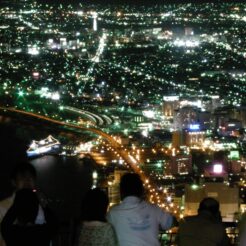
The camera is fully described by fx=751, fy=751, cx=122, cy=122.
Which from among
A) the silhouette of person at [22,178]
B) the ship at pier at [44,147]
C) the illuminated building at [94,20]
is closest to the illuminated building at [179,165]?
the ship at pier at [44,147]

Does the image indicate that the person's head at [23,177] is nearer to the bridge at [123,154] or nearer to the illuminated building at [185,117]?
the bridge at [123,154]

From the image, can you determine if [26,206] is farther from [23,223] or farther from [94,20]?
[94,20]

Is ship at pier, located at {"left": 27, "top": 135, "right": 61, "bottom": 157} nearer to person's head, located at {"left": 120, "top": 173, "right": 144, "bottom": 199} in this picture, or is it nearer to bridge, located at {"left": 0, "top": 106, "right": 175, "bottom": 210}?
bridge, located at {"left": 0, "top": 106, "right": 175, "bottom": 210}

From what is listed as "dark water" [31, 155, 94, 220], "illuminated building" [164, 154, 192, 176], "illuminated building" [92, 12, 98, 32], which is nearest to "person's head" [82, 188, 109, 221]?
"dark water" [31, 155, 94, 220]

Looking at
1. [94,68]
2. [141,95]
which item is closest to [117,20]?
[94,68]

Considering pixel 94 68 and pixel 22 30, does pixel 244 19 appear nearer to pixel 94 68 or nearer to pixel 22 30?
pixel 94 68

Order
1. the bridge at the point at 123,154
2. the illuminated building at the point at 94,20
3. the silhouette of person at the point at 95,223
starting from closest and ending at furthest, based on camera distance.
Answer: the silhouette of person at the point at 95,223
the bridge at the point at 123,154
the illuminated building at the point at 94,20

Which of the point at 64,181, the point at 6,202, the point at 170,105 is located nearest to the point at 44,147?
the point at 64,181
